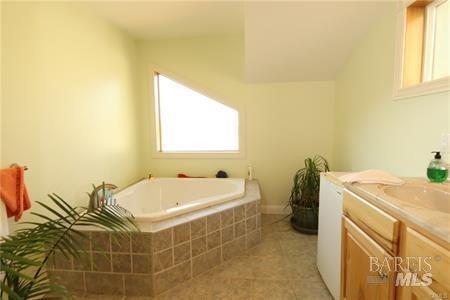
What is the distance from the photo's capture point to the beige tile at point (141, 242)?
1.62 meters

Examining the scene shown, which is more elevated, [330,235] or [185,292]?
[330,235]

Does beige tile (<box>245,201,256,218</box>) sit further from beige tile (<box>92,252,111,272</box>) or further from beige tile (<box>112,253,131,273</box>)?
beige tile (<box>92,252,111,272</box>)

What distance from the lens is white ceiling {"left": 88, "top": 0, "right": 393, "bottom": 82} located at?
1.97 meters

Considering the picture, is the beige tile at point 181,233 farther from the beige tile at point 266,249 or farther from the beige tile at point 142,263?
the beige tile at point 266,249

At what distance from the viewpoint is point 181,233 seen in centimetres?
175

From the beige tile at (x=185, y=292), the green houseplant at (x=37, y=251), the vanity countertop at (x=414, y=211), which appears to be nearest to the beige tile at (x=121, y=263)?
the beige tile at (x=185, y=292)

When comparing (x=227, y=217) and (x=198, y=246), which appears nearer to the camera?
(x=198, y=246)

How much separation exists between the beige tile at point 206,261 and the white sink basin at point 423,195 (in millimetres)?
1352

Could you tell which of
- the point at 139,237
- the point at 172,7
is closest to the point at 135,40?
the point at 172,7

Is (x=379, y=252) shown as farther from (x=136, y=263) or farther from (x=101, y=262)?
(x=101, y=262)

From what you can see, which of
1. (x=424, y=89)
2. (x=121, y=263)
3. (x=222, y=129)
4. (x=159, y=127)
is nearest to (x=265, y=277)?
(x=121, y=263)

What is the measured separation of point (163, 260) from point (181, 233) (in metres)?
0.21

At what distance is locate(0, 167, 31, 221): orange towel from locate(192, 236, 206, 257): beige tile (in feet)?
→ 3.66

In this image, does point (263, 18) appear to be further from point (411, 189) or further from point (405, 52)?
point (411, 189)
